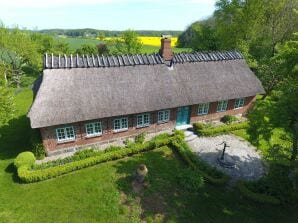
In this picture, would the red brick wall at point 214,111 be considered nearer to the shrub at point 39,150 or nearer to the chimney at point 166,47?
the chimney at point 166,47

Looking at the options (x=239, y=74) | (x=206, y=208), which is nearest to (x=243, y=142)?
(x=239, y=74)

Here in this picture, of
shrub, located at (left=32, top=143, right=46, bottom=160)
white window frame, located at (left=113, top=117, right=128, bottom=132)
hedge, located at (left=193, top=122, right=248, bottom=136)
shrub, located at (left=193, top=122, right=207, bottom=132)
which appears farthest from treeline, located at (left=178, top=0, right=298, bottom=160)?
shrub, located at (left=32, top=143, right=46, bottom=160)

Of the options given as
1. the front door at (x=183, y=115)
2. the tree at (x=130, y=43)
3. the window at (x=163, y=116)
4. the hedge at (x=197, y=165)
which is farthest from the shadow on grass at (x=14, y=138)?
the tree at (x=130, y=43)

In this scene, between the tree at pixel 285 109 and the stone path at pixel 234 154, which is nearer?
the tree at pixel 285 109

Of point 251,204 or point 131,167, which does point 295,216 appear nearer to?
point 251,204

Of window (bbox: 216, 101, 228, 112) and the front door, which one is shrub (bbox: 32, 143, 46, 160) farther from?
window (bbox: 216, 101, 228, 112)

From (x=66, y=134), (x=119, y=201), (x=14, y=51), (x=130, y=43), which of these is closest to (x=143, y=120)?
(x=66, y=134)
